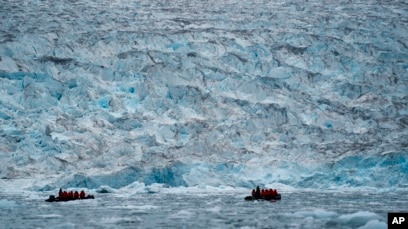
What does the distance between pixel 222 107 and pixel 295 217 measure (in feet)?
43.0

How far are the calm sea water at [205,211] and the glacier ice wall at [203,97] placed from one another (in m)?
2.11

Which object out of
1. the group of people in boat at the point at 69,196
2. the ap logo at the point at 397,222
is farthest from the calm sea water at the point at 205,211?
the group of people in boat at the point at 69,196

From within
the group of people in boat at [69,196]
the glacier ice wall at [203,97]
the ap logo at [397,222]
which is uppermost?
the glacier ice wall at [203,97]

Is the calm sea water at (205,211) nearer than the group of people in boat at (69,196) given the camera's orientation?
Yes

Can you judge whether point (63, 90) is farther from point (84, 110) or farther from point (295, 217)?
point (295, 217)

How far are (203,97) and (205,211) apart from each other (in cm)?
1198

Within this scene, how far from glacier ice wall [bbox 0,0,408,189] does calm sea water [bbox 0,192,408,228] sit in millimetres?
2113

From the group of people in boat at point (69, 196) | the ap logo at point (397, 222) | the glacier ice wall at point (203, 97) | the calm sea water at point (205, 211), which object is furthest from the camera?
the glacier ice wall at point (203, 97)

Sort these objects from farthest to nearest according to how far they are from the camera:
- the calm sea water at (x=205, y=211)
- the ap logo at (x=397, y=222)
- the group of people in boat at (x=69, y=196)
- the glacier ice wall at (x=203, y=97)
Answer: the glacier ice wall at (x=203, y=97), the group of people in boat at (x=69, y=196), the calm sea water at (x=205, y=211), the ap logo at (x=397, y=222)

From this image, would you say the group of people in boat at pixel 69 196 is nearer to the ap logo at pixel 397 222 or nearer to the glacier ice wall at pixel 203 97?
the glacier ice wall at pixel 203 97

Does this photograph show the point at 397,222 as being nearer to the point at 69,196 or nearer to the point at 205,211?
the point at 205,211

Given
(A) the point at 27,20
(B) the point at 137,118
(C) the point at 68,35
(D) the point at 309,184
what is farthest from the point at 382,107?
(A) the point at 27,20

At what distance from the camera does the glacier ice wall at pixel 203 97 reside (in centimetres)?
2455

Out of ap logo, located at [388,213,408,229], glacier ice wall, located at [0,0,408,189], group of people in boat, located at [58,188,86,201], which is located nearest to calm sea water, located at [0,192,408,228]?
ap logo, located at [388,213,408,229]
